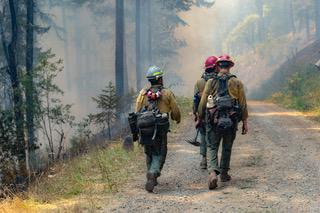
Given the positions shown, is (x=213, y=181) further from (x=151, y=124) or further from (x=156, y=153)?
(x=151, y=124)

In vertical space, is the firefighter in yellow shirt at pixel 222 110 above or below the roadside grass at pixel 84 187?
above

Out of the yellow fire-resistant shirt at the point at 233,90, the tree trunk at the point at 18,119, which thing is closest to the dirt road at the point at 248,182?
the yellow fire-resistant shirt at the point at 233,90

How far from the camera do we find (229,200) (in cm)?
669

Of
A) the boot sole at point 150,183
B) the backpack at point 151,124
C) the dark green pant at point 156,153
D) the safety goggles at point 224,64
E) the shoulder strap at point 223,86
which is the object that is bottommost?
the boot sole at point 150,183

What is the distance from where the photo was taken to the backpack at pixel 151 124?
753 centimetres

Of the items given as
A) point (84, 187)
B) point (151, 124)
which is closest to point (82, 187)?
point (84, 187)

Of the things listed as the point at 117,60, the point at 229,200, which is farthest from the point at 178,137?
the point at 117,60

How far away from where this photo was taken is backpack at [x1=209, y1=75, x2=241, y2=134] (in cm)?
736

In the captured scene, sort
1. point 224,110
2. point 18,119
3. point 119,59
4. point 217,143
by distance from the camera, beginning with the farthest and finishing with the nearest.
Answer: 1. point 119,59
2. point 18,119
3. point 217,143
4. point 224,110

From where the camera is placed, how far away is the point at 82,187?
323 inches

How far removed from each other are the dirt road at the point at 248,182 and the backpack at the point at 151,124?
95cm

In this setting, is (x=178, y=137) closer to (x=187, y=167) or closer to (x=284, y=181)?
(x=187, y=167)

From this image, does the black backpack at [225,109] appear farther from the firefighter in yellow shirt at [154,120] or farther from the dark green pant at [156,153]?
the dark green pant at [156,153]

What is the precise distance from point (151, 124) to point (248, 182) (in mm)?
2013
